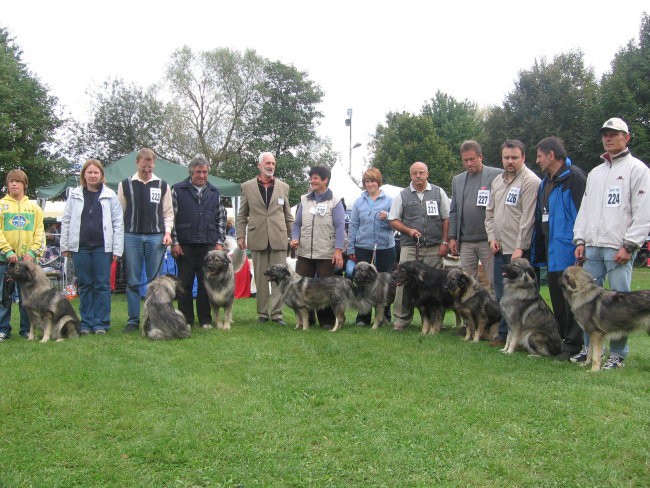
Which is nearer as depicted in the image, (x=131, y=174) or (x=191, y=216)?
(x=191, y=216)

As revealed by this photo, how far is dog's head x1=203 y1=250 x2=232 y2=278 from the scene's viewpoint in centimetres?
692

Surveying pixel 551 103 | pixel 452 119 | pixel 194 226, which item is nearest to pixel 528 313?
pixel 194 226

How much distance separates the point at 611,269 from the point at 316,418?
3.11 meters

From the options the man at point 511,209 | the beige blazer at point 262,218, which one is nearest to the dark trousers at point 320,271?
the beige blazer at point 262,218

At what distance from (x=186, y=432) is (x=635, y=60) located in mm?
27798

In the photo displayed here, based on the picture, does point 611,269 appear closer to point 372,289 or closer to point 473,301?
point 473,301

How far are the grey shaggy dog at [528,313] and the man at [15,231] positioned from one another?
5.58 meters

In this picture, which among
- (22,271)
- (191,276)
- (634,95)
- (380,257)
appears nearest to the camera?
(22,271)

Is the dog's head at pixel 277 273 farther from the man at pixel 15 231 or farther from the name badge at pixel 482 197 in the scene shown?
the man at pixel 15 231

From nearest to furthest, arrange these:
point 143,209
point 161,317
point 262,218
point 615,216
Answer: point 615,216 < point 161,317 < point 143,209 < point 262,218

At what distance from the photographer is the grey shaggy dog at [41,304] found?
6312 mm

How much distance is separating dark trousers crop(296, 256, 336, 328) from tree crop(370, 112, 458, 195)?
2748 centimetres

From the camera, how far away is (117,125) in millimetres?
32312

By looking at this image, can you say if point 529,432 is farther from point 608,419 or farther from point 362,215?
point 362,215
